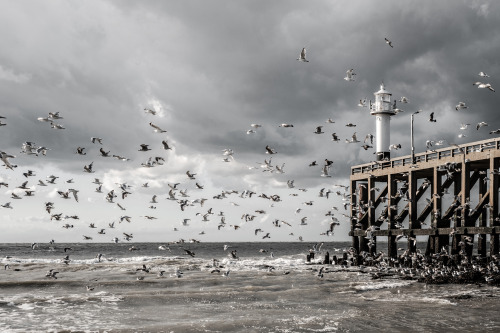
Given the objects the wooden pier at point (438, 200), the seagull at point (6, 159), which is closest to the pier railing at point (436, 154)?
the wooden pier at point (438, 200)

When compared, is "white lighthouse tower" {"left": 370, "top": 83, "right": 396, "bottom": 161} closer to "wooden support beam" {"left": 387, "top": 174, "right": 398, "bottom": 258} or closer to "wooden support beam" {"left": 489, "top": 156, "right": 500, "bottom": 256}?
"wooden support beam" {"left": 387, "top": 174, "right": 398, "bottom": 258}

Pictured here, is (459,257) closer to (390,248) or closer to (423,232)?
(423,232)

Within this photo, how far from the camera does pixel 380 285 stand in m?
24.8

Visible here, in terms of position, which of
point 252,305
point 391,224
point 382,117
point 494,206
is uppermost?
point 382,117

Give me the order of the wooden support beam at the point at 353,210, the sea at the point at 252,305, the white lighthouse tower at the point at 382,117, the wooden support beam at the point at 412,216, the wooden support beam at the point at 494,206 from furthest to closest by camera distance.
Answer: the white lighthouse tower at the point at 382,117
the wooden support beam at the point at 353,210
the wooden support beam at the point at 412,216
the wooden support beam at the point at 494,206
the sea at the point at 252,305

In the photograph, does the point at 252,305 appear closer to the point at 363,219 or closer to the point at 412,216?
the point at 412,216

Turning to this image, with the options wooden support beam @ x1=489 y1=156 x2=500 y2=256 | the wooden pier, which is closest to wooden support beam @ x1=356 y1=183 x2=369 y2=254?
the wooden pier

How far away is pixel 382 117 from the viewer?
45.3m

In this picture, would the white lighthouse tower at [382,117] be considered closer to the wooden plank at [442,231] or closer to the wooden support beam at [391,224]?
the wooden support beam at [391,224]

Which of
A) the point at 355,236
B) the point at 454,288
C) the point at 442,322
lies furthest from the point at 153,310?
the point at 355,236

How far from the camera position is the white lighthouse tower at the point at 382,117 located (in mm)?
44344

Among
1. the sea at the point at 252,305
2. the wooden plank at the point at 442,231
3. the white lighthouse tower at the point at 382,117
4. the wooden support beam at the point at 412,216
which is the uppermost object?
the white lighthouse tower at the point at 382,117

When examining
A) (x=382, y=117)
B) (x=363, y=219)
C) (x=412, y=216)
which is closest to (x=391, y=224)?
(x=412, y=216)

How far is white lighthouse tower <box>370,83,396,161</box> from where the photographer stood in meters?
44.3
